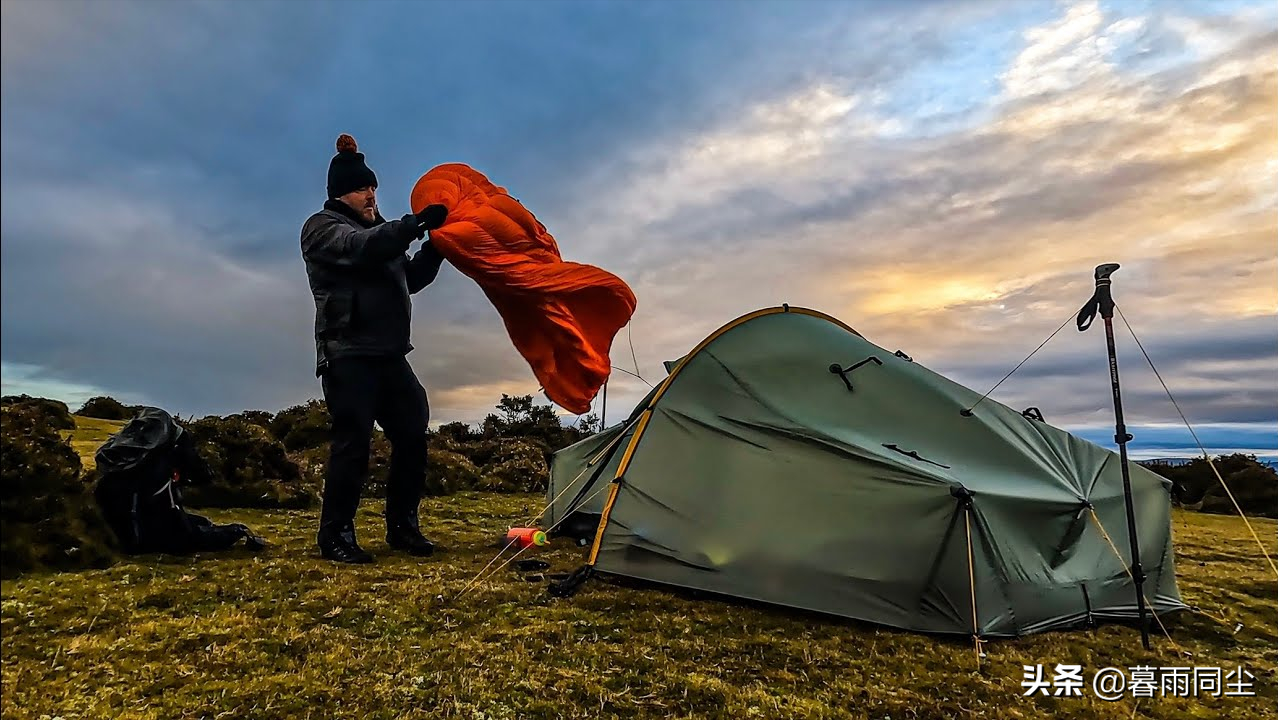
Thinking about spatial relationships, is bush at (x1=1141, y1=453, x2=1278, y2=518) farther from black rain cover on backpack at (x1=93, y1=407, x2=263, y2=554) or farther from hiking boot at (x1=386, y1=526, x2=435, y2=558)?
black rain cover on backpack at (x1=93, y1=407, x2=263, y2=554)

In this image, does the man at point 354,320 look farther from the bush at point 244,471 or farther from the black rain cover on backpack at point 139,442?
the bush at point 244,471

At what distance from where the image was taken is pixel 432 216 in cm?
494

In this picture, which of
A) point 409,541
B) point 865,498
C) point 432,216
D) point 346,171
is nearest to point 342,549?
point 409,541

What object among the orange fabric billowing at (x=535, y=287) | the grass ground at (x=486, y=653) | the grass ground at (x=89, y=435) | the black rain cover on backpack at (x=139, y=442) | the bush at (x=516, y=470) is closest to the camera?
the grass ground at (x=486, y=653)

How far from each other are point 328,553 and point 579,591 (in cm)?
191

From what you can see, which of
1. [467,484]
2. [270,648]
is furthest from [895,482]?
[467,484]

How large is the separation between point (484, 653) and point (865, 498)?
2.28m

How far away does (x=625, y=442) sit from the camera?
17.9ft

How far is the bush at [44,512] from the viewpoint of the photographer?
13.4 ft

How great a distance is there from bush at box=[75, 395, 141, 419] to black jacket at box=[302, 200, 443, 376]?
9420 millimetres

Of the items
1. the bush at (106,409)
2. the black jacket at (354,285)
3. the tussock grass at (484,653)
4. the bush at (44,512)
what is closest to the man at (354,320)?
the black jacket at (354,285)

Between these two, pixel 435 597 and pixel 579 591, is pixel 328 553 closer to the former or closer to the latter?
pixel 435 597

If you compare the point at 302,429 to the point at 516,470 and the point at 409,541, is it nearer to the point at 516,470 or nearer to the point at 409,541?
the point at 516,470

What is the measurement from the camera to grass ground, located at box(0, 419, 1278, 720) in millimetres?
2729
